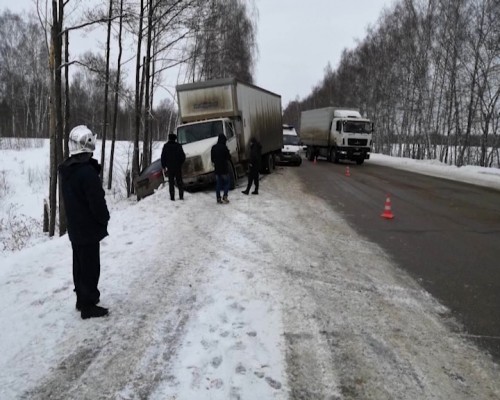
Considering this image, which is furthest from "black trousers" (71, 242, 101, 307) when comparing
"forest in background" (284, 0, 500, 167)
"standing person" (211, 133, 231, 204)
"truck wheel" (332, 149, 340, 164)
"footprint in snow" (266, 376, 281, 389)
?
"forest in background" (284, 0, 500, 167)

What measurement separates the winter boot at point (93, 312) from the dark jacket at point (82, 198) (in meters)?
0.69

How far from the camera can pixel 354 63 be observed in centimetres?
5441

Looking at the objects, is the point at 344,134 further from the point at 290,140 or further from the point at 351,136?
the point at 290,140

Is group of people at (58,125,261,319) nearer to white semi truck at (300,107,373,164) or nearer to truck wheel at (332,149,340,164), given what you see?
white semi truck at (300,107,373,164)

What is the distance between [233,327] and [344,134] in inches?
947

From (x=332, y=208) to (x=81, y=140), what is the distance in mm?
7787

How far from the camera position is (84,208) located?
4312 mm

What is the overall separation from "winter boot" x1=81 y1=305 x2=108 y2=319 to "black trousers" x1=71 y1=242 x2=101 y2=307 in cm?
5

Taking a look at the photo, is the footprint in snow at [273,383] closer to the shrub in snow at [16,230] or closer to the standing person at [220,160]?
the standing person at [220,160]

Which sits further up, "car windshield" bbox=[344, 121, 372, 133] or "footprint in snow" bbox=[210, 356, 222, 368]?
"car windshield" bbox=[344, 121, 372, 133]

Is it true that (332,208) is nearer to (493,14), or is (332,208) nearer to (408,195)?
(408,195)

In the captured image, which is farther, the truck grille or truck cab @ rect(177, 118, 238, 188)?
the truck grille

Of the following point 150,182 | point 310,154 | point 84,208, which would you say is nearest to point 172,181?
point 150,182

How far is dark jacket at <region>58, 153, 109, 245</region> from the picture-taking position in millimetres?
4230
